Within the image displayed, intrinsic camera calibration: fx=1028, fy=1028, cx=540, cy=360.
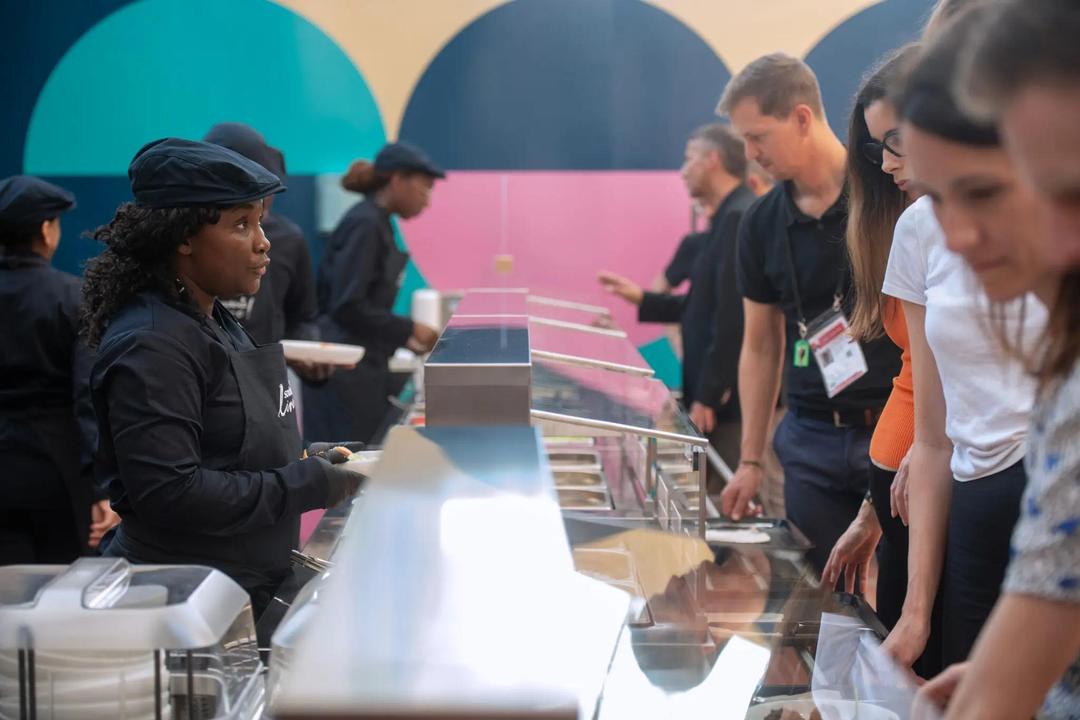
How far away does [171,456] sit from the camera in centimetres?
155

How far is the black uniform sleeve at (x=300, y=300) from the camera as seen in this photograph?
146 inches

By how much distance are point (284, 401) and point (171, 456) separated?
29 centimetres

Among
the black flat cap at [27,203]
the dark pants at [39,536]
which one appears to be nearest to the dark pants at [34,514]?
the dark pants at [39,536]

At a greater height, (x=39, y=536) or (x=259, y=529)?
(x=259, y=529)

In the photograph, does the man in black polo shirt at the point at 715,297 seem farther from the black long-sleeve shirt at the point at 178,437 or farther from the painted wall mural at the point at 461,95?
the black long-sleeve shirt at the point at 178,437

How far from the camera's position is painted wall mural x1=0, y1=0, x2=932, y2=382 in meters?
5.66

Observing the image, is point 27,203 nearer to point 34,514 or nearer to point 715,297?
point 34,514

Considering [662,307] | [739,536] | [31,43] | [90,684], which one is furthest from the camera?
[31,43]

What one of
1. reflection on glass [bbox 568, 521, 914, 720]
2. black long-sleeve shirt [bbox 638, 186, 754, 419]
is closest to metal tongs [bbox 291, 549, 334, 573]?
reflection on glass [bbox 568, 521, 914, 720]

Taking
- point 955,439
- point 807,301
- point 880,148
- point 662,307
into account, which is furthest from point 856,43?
point 955,439

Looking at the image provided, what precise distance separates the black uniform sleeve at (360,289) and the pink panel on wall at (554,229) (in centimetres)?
153

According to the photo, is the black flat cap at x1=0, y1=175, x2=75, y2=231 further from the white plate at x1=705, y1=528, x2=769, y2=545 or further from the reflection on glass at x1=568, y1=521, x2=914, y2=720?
the white plate at x1=705, y1=528, x2=769, y2=545

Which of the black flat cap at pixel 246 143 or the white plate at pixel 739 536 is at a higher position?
the black flat cap at pixel 246 143

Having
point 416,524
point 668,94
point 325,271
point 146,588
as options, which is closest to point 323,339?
point 325,271
